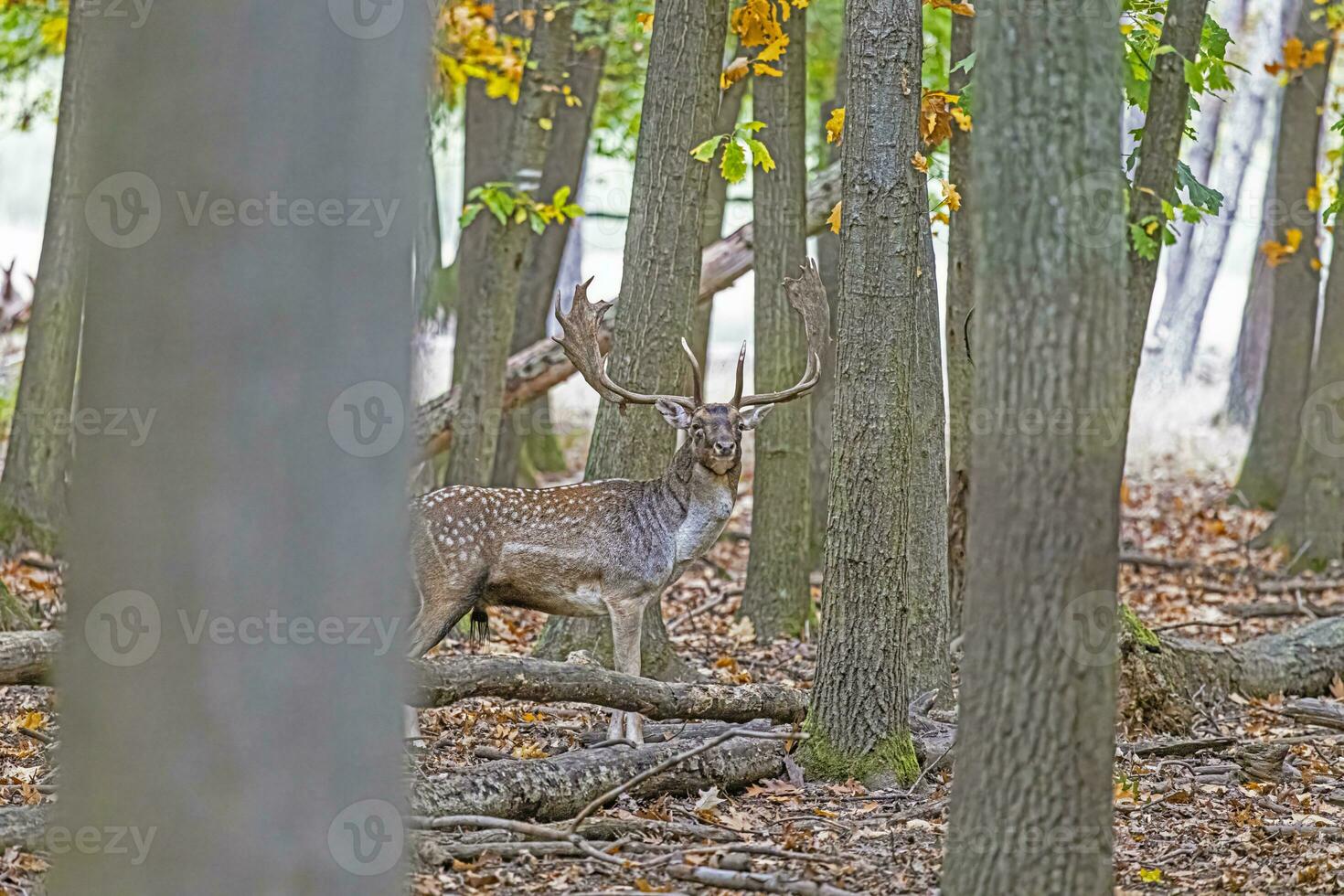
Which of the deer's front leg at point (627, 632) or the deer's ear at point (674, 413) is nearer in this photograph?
the deer's front leg at point (627, 632)

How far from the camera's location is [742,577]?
1317 centimetres

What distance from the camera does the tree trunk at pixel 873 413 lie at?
679cm

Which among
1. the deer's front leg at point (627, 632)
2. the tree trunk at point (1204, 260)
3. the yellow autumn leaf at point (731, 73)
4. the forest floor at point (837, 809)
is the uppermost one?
the tree trunk at point (1204, 260)

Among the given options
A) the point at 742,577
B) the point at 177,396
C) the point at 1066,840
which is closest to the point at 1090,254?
the point at 1066,840

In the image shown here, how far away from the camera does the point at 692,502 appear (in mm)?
8469

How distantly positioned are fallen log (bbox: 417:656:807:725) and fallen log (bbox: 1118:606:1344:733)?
1967 millimetres

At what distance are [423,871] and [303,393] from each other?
8.59 ft

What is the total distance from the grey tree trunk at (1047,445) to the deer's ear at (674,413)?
417 cm

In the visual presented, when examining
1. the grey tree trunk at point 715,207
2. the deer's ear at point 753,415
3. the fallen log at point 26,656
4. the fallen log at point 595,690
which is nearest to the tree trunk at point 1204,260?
the grey tree trunk at point 715,207

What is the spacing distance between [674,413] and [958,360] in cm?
239

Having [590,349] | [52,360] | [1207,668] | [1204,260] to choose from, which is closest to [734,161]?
[590,349]

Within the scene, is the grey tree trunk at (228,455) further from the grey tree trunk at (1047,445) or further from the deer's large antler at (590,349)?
the deer's large antler at (590,349)

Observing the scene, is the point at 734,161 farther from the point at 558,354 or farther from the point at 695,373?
the point at 558,354

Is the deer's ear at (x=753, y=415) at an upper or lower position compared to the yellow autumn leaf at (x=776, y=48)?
lower
